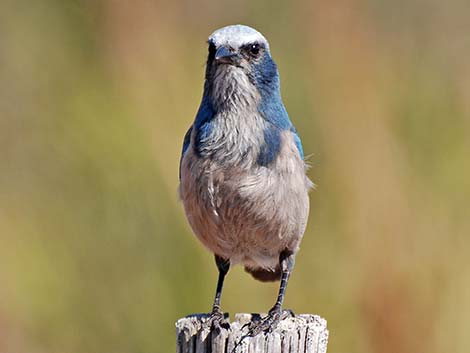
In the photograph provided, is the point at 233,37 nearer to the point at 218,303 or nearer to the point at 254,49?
the point at 254,49

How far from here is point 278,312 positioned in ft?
14.2

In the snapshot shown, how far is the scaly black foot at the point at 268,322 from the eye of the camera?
3.95m

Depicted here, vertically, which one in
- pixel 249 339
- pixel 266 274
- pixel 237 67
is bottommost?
pixel 249 339

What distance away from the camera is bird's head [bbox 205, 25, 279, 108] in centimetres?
444

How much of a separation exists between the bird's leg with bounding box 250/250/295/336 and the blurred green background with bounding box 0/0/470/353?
80cm

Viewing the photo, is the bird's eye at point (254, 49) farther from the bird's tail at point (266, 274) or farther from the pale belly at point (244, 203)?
the bird's tail at point (266, 274)

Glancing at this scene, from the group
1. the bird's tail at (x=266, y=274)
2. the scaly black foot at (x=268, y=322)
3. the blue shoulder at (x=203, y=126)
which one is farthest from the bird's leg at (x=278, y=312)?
the blue shoulder at (x=203, y=126)

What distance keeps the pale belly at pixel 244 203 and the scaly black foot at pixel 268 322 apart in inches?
16.0

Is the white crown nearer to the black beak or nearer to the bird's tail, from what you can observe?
the black beak
